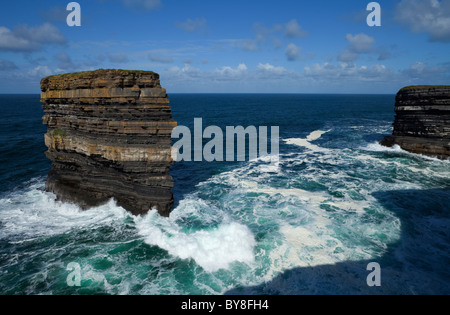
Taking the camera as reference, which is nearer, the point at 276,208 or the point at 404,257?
the point at 404,257

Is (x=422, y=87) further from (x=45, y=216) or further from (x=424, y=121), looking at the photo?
(x=45, y=216)

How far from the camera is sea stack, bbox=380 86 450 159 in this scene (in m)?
34.6

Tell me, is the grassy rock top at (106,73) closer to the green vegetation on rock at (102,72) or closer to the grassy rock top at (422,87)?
the green vegetation on rock at (102,72)

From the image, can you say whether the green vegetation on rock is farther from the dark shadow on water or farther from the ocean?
the dark shadow on water

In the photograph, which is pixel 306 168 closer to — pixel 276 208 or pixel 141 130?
pixel 276 208

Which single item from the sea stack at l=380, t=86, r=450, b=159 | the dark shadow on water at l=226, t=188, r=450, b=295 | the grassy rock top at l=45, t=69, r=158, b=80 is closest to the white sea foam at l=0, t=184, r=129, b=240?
the grassy rock top at l=45, t=69, r=158, b=80

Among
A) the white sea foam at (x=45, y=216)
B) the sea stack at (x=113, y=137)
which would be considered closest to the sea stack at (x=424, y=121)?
the sea stack at (x=113, y=137)

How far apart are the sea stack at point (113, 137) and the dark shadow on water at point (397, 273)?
10.3 m

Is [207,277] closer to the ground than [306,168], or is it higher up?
closer to the ground

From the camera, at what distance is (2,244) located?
15.9 metres

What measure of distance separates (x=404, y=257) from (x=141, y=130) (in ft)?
59.7

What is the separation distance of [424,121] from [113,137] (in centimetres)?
4023

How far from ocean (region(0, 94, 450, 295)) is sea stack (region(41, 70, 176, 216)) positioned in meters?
1.53
